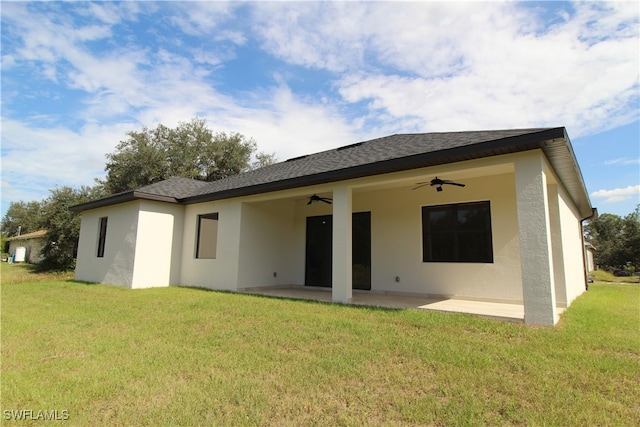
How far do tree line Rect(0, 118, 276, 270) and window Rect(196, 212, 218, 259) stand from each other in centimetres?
1486

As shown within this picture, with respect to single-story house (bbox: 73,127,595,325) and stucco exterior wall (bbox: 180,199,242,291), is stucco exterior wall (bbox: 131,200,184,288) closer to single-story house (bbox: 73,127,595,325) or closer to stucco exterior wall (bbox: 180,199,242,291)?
single-story house (bbox: 73,127,595,325)

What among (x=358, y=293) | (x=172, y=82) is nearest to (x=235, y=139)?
(x=172, y=82)

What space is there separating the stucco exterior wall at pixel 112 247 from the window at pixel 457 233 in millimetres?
8781

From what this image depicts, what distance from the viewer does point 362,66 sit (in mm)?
9773

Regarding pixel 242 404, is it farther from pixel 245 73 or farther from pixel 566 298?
pixel 245 73

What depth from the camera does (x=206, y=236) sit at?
1155 cm

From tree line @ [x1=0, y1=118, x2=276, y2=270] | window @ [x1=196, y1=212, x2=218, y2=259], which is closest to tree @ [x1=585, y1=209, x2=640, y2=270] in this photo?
tree line @ [x1=0, y1=118, x2=276, y2=270]

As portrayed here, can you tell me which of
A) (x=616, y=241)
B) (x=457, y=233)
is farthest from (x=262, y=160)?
(x=616, y=241)

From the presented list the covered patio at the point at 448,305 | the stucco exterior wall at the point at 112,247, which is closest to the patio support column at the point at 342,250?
the covered patio at the point at 448,305

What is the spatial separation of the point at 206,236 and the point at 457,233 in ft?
26.9

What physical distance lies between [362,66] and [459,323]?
779cm

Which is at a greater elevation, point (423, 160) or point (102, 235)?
point (423, 160)

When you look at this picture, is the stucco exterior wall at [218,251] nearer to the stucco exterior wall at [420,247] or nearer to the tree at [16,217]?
the stucco exterior wall at [420,247]

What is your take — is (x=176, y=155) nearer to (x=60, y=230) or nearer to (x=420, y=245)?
(x=60, y=230)
